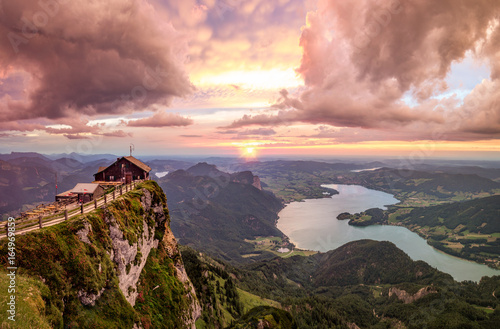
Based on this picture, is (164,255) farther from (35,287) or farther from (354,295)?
(354,295)

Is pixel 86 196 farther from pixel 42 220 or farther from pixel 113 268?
pixel 113 268

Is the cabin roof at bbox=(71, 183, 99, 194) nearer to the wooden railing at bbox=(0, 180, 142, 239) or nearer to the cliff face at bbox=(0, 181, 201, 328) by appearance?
the cliff face at bbox=(0, 181, 201, 328)

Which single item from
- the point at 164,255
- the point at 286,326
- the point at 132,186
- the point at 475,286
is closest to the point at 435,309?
the point at 475,286

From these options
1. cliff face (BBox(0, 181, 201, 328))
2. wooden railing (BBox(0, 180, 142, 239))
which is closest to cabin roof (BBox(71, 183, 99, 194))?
cliff face (BBox(0, 181, 201, 328))

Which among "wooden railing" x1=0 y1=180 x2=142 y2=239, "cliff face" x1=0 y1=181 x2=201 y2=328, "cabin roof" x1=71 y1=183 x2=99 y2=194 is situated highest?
"cabin roof" x1=71 y1=183 x2=99 y2=194

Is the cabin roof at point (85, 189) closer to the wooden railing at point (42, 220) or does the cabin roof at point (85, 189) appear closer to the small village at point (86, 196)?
the small village at point (86, 196)
